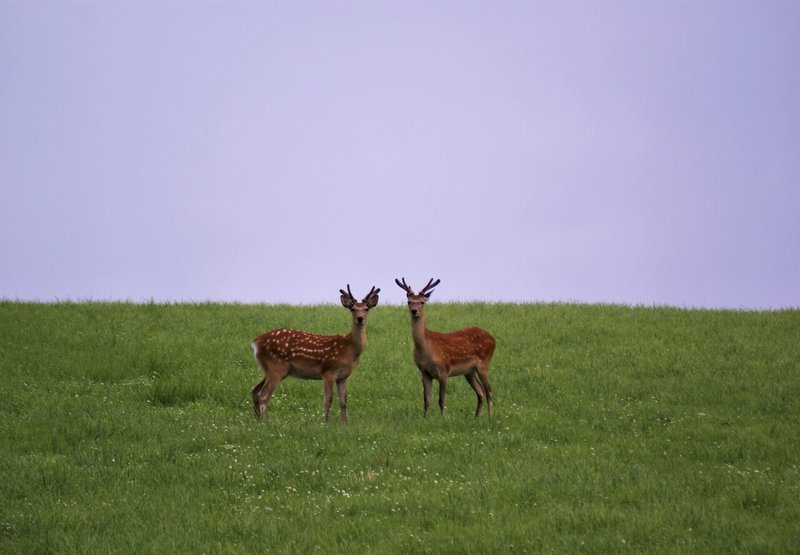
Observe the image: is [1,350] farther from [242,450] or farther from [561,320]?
[561,320]

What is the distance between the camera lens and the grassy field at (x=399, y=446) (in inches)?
469

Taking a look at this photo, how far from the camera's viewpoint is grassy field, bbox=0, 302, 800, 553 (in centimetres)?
1191

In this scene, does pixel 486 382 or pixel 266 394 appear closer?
pixel 266 394

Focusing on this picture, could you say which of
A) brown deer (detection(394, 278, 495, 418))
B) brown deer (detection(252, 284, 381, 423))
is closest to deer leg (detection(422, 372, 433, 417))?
brown deer (detection(394, 278, 495, 418))

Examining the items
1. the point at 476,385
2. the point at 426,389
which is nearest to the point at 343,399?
the point at 426,389

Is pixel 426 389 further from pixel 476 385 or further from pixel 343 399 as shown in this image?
pixel 343 399

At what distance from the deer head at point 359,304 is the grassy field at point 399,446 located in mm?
1632

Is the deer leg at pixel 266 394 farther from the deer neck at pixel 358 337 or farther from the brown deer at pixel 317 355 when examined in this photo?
the deer neck at pixel 358 337

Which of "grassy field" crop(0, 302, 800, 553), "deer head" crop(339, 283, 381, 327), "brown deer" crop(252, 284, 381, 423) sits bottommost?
"grassy field" crop(0, 302, 800, 553)

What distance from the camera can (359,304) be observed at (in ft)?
55.2

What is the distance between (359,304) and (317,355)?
42.2 inches

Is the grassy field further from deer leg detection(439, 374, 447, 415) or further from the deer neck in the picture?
the deer neck

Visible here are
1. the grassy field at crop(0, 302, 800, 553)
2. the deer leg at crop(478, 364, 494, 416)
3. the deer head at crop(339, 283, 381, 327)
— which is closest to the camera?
the grassy field at crop(0, 302, 800, 553)

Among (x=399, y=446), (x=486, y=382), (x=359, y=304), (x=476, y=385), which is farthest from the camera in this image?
(x=476, y=385)
